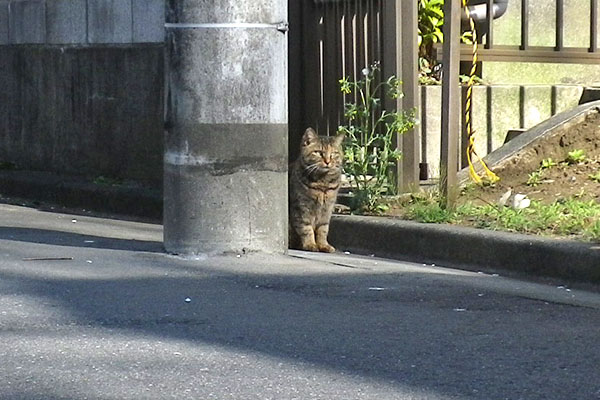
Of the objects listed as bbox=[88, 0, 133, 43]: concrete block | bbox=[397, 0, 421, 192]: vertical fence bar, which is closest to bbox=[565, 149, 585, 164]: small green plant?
bbox=[397, 0, 421, 192]: vertical fence bar

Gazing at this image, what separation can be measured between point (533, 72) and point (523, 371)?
675cm

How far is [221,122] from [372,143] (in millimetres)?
1568

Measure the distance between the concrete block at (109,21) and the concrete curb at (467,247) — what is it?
117 inches

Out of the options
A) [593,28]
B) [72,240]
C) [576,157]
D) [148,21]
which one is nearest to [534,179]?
[576,157]

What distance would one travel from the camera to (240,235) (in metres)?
7.29

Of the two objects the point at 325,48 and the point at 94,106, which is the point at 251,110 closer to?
the point at 325,48

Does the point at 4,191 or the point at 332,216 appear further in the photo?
the point at 4,191

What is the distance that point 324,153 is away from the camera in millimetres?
8344

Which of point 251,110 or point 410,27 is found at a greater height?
point 410,27

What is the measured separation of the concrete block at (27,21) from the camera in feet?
37.6

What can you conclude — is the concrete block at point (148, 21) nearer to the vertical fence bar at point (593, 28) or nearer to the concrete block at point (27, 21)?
the concrete block at point (27, 21)

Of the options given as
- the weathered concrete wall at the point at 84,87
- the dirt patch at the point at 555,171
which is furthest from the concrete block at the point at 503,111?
the weathered concrete wall at the point at 84,87

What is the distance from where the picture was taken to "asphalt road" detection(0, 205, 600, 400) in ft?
14.3

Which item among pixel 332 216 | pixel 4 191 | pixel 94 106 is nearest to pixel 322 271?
pixel 332 216
